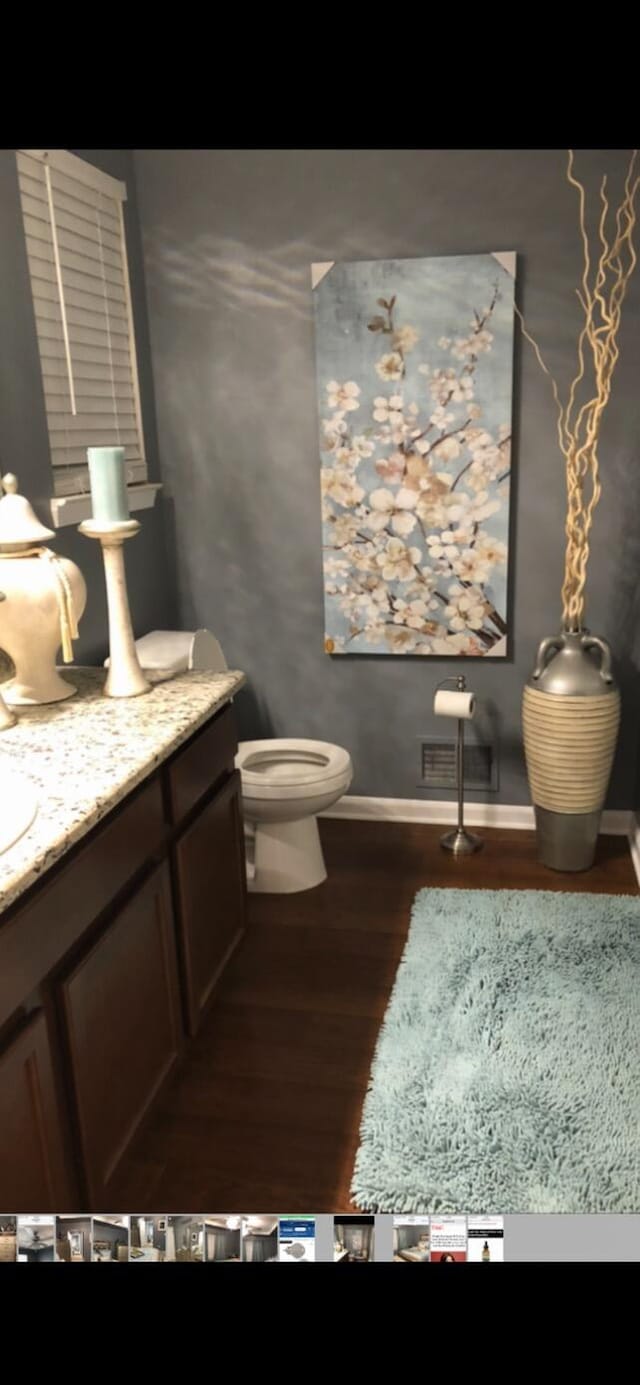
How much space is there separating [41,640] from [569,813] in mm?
1624

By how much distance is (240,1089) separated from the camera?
6.49 ft

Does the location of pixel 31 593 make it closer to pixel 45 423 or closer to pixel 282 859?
pixel 45 423

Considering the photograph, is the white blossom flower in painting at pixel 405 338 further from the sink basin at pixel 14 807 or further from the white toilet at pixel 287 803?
the sink basin at pixel 14 807

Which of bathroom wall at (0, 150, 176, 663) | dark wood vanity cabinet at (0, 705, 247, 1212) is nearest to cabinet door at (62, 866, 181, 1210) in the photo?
dark wood vanity cabinet at (0, 705, 247, 1212)

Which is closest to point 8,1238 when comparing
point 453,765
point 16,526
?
point 16,526

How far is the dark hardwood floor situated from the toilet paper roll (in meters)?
0.47

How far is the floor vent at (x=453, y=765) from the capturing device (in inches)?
124

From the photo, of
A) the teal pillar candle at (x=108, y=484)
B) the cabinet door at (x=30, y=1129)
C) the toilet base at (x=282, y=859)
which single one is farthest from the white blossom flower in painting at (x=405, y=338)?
the cabinet door at (x=30, y=1129)

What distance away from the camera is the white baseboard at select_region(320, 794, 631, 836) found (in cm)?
309

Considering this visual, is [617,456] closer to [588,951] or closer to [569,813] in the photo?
[569,813]

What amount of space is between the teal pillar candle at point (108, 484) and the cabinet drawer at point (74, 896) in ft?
1.98

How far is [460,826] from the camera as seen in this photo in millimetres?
3045

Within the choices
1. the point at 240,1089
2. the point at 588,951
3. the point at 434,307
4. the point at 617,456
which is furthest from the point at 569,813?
the point at 434,307

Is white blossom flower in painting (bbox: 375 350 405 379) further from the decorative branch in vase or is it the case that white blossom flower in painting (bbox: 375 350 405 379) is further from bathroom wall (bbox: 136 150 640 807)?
the decorative branch in vase
